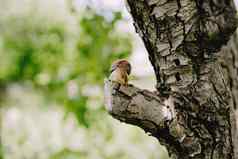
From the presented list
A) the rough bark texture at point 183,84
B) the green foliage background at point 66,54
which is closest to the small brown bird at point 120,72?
the rough bark texture at point 183,84

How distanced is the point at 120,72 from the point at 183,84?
0.10m

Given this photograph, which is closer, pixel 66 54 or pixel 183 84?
pixel 183 84

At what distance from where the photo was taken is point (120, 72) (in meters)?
0.76

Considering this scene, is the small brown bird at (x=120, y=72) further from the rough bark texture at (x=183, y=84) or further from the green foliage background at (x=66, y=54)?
the green foliage background at (x=66, y=54)

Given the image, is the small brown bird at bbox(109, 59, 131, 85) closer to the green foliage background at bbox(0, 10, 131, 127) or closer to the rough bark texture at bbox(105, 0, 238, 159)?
the rough bark texture at bbox(105, 0, 238, 159)

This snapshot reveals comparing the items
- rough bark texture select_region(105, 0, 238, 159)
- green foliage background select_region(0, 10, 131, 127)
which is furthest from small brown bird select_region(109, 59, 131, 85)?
green foliage background select_region(0, 10, 131, 127)

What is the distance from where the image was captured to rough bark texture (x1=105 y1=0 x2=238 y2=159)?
749 millimetres

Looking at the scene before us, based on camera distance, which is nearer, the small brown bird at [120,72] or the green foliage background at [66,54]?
the small brown bird at [120,72]

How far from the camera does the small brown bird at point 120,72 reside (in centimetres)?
75

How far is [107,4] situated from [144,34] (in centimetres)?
68

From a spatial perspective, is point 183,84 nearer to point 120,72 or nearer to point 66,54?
point 120,72

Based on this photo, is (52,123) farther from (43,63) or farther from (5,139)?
(43,63)

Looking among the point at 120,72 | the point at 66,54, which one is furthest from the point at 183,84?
the point at 66,54

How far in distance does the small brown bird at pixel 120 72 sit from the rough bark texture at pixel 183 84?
0.01m
